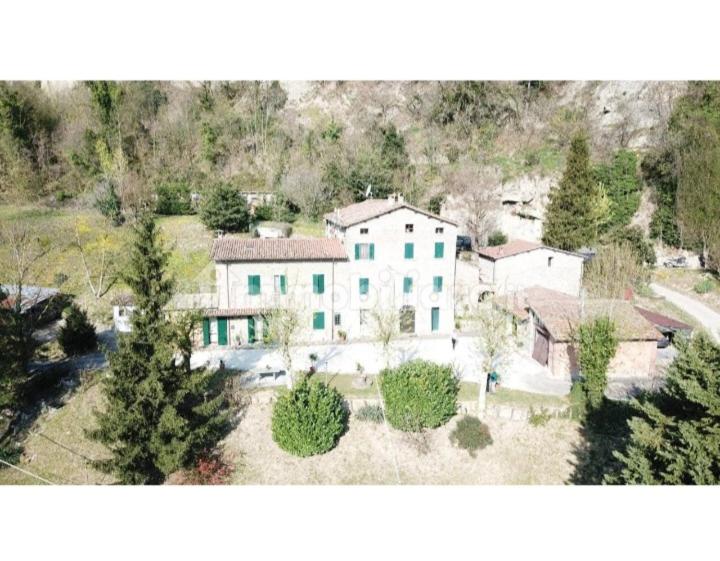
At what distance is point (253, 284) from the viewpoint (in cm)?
1975

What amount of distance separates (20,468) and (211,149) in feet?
103

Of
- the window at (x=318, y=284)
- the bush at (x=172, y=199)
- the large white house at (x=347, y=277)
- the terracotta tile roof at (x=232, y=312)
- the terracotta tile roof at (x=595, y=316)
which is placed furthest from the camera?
the bush at (x=172, y=199)

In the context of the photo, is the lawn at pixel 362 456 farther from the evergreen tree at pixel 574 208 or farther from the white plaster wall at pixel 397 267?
the evergreen tree at pixel 574 208

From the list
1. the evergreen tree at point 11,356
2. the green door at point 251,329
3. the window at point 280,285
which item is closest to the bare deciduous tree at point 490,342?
the window at point 280,285

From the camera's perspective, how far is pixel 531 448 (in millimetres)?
13875

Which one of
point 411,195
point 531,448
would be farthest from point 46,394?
point 411,195

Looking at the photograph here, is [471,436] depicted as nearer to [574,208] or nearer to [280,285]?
[280,285]

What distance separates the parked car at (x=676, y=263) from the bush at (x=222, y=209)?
25473 millimetres

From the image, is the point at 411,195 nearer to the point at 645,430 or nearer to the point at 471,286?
the point at 471,286

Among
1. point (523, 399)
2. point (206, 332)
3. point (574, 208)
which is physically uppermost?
point (574, 208)

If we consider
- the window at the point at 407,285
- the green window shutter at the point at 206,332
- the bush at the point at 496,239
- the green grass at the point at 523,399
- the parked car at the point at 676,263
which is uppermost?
the bush at the point at 496,239

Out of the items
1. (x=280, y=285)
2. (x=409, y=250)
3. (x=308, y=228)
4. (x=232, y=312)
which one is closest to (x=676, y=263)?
(x=409, y=250)

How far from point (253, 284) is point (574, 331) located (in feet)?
42.3

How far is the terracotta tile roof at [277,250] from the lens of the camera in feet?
64.2
